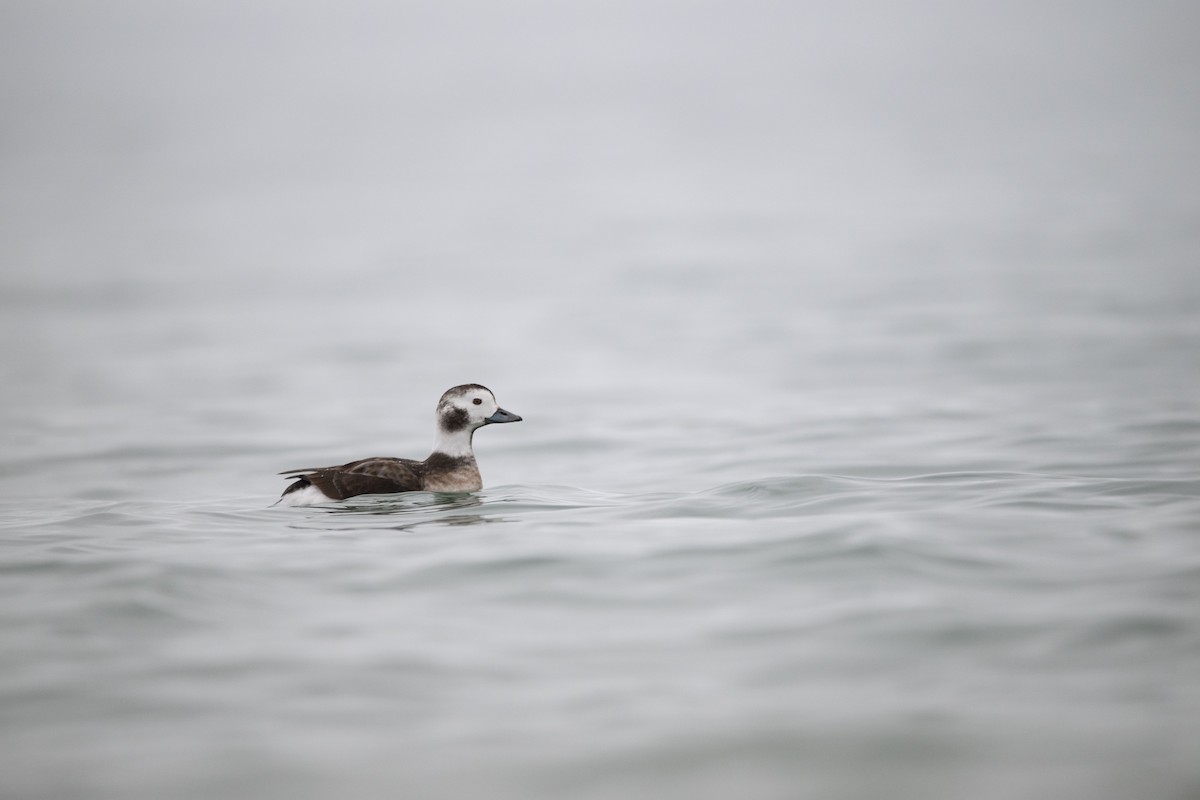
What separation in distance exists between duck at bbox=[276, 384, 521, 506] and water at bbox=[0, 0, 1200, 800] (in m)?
0.29

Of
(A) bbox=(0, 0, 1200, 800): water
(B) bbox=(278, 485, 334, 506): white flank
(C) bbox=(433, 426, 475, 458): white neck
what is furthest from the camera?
(C) bbox=(433, 426, 475, 458): white neck

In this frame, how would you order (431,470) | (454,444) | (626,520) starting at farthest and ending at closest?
1. (454,444)
2. (431,470)
3. (626,520)

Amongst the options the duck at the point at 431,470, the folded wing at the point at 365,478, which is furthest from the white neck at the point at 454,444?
the folded wing at the point at 365,478

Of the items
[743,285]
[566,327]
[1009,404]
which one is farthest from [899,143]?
[1009,404]

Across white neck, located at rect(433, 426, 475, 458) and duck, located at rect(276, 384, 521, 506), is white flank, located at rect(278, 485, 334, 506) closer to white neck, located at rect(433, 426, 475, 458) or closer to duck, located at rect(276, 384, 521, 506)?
duck, located at rect(276, 384, 521, 506)

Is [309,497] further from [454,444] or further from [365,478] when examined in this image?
[454,444]

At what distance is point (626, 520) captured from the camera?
35.0ft

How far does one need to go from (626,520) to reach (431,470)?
6.90 ft

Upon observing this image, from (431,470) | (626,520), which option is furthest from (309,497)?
Answer: (626,520)

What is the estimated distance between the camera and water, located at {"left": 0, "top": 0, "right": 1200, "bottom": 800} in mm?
6328

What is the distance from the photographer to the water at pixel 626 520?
20.8 feet

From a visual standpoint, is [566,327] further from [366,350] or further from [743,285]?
[743,285]

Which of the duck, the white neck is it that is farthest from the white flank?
the white neck

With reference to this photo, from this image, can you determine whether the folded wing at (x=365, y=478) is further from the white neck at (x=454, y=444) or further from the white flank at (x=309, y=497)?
the white neck at (x=454, y=444)
